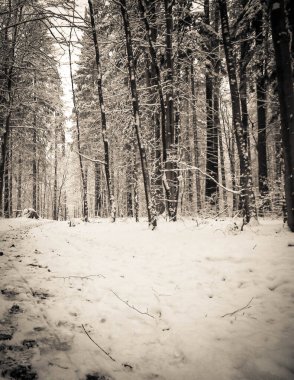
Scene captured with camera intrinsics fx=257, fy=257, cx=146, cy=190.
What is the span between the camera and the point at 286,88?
568 cm

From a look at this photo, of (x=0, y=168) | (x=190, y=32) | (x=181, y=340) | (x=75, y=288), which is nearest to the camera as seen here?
(x=181, y=340)

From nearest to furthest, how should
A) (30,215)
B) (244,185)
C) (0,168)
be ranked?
(244,185) → (0,168) → (30,215)

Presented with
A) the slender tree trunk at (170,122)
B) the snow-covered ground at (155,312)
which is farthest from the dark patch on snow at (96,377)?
the slender tree trunk at (170,122)

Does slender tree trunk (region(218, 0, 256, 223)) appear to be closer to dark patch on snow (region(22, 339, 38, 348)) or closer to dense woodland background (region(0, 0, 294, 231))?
dense woodland background (region(0, 0, 294, 231))

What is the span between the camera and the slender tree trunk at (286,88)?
223 inches

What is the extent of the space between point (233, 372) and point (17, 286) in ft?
10.6

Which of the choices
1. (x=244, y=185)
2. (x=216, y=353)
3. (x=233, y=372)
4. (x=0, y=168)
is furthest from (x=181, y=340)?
(x=0, y=168)

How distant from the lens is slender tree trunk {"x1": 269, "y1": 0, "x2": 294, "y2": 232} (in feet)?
18.6

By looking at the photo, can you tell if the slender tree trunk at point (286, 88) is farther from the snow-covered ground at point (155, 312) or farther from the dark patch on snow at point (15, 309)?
the dark patch on snow at point (15, 309)

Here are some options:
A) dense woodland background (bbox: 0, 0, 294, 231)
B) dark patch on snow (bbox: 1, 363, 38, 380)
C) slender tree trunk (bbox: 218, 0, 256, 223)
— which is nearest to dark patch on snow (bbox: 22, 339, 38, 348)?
dark patch on snow (bbox: 1, 363, 38, 380)

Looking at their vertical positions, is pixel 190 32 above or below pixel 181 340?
above

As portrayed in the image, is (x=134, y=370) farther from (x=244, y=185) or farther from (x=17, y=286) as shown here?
(x=244, y=185)

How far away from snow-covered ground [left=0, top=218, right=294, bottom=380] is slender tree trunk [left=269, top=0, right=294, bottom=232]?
1.09m

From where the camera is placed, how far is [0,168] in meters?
13.8
